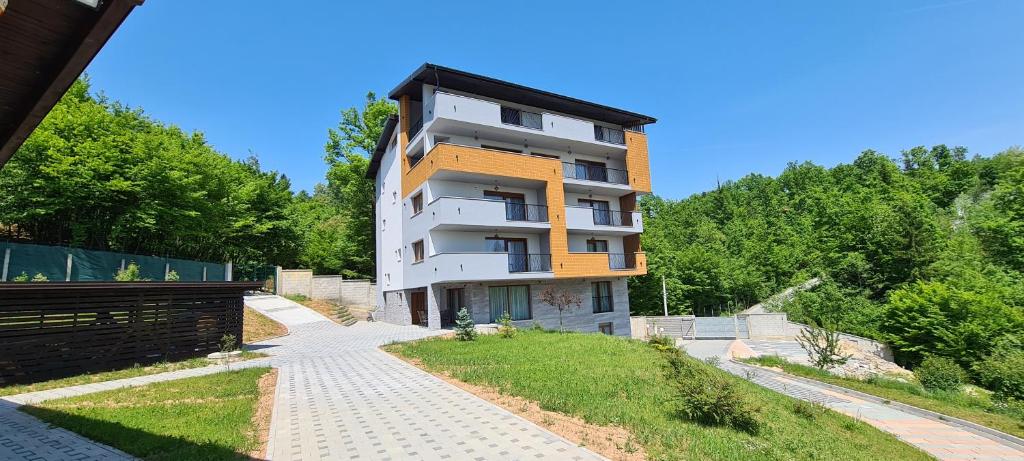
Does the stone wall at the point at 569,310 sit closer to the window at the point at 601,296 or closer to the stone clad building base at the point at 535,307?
the stone clad building base at the point at 535,307

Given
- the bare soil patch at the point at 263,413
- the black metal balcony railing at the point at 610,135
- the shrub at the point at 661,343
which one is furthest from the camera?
the black metal balcony railing at the point at 610,135

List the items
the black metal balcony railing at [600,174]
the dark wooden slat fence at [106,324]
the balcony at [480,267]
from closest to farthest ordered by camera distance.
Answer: the dark wooden slat fence at [106,324], the balcony at [480,267], the black metal balcony railing at [600,174]

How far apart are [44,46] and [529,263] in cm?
2053

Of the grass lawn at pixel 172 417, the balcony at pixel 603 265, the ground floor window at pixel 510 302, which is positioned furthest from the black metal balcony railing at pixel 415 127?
the grass lawn at pixel 172 417

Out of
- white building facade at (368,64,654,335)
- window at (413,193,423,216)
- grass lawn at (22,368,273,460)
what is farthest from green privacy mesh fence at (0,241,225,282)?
window at (413,193,423,216)

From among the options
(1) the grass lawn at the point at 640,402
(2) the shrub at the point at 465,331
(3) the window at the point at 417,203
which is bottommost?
(1) the grass lawn at the point at 640,402

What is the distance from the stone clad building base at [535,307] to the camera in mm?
22531

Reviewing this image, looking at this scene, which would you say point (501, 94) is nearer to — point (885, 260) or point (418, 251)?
point (418, 251)

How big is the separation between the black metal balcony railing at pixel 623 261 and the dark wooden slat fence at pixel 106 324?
18.6m

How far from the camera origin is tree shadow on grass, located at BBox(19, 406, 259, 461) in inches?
228

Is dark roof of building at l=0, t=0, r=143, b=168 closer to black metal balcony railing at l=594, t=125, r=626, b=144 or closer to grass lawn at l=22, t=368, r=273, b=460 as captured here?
grass lawn at l=22, t=368, r=273, b=460

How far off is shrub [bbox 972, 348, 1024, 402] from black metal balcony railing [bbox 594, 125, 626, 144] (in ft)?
63.9

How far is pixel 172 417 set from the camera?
7660mm

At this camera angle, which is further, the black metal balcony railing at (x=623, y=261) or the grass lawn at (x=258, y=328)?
the black metal balcony railing at (x=623, y=261)
